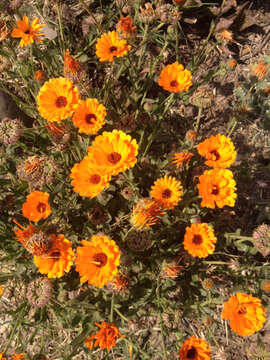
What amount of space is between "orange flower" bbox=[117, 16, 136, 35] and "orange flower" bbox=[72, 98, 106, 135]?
2.45 ft

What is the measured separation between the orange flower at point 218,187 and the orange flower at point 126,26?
1.34 metres

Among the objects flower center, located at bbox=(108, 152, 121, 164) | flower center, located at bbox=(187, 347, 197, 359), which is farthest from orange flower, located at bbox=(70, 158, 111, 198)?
flower center, located at bbox=(187, 347, 197, 359)

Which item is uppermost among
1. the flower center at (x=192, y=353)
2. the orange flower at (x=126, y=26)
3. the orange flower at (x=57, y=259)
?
the orange flower at (x=126, y=26)

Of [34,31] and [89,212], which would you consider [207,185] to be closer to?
[89,212]

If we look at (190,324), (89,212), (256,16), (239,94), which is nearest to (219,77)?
(239,94)

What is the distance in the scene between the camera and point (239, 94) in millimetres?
3770

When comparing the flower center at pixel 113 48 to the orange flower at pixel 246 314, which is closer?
the orange flower at pixel 246 314

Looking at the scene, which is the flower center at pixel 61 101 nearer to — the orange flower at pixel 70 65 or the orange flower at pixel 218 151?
the orange flower at pixel 70 65

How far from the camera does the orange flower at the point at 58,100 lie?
221 centimetres

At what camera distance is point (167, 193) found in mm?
2461

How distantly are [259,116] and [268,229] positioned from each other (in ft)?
6.07

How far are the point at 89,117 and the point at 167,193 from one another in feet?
2.74

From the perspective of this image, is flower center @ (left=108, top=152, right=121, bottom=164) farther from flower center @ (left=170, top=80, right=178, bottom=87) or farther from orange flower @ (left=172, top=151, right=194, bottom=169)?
flower center @ (left=170, top=80, right=178, bottom=87)

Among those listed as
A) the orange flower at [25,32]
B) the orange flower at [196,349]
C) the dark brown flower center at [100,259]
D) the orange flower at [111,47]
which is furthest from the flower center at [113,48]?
the orange flower at [196,349]
